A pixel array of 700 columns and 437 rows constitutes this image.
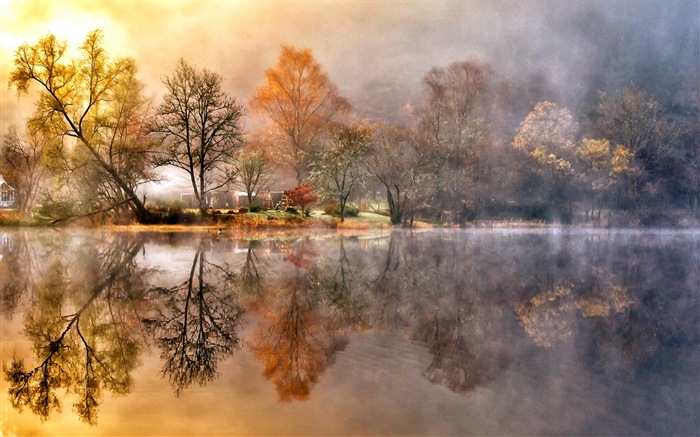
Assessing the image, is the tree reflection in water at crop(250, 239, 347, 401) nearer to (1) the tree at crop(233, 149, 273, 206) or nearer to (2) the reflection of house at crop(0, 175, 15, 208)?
(1) the tree at crop(233, 149, 273, 206)

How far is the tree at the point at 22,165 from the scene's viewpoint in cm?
1888

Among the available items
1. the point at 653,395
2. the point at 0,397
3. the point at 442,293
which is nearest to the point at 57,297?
the point at 0,397

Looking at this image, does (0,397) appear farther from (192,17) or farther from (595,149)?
(595,149)

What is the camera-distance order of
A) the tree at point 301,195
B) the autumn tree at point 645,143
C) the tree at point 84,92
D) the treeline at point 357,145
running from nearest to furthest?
the tree at point 84,92, the treeline at point 357,145, the tree at point 301,195, the autumn tree at point 645,143

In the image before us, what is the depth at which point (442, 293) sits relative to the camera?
683 cm

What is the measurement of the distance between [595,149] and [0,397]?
840 inches

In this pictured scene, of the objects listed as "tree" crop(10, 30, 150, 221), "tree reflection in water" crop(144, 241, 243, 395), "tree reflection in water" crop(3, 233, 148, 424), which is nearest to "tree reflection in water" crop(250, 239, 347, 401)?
"tree reflection in water" crop(144, 241, 243, 395)

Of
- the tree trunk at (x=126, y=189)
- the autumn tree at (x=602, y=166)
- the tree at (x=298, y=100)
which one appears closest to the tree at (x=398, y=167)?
the tree at (x=298, y=100)

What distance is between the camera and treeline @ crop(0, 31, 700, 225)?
55.7ft

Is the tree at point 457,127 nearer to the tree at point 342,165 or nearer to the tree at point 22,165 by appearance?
the tree at point 342,165

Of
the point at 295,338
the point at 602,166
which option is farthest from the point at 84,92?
the point at 602,166

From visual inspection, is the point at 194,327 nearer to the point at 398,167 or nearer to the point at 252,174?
the point at 252,174

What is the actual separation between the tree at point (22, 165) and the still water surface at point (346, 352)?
11952 millimetres

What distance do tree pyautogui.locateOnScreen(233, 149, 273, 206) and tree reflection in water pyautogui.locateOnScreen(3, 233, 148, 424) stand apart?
1018 centimetres
